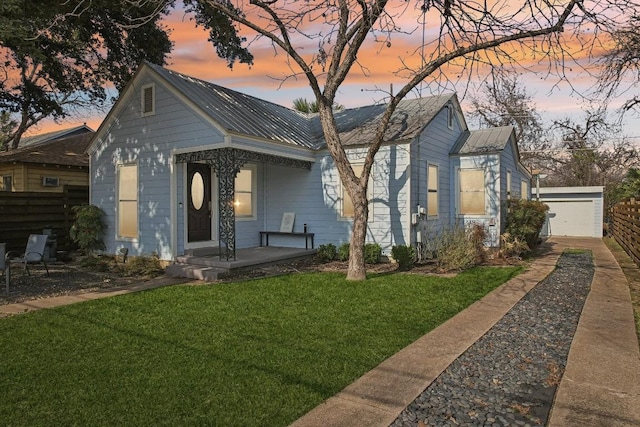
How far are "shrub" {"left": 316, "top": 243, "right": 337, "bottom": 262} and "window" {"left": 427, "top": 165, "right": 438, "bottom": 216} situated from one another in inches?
114

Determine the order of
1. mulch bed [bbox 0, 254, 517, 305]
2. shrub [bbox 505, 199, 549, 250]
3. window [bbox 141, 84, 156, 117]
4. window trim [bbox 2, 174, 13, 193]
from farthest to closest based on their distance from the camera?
window trim [bbox 2, 174, 13, 193]
shrub [bbox 505, 199, 549, 250]
window [bbox 141, 84, 156, 117]
mulch bed [bbox 0, 254, 517, 305]

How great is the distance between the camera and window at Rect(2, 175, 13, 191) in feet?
51.2

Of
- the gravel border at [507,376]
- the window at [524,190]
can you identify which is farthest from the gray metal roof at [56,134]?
the gravel border at [507,376]

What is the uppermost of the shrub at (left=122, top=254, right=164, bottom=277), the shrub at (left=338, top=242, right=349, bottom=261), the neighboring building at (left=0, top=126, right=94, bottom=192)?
the neighboring building at (left=0, top=126, right=94, bottom=192)

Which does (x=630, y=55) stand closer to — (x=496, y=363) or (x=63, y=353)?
(x=496, y=363)

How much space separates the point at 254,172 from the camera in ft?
39.8

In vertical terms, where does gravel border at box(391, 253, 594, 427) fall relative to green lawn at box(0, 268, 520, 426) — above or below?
below

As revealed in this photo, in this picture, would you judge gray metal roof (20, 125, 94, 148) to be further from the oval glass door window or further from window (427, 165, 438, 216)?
window (427, 165, 438, 216)

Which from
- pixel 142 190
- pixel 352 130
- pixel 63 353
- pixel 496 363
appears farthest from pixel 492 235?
pixel 63 353

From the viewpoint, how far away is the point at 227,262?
8.95 meters

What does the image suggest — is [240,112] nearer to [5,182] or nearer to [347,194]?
[347,194]

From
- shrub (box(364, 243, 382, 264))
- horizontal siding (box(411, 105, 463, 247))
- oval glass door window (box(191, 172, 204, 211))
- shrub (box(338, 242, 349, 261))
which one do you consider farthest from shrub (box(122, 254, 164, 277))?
horizontal siding (box(411, 105, 463, 247))

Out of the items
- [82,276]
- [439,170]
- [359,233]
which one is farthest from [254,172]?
[439,170]

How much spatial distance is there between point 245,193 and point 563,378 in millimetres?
9497
